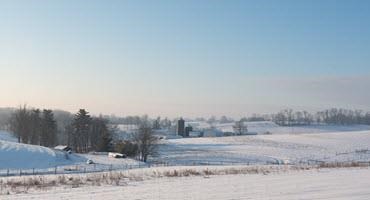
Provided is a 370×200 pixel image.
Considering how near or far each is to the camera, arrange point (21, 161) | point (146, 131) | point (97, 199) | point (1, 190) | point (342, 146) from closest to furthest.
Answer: point (97, 199), point (1, 190), point (21, 161), point (146, 131), point (342, 146)

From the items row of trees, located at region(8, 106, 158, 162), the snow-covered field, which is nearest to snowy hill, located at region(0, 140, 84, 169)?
the snow-covered field

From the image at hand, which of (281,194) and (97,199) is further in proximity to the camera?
(281,194)

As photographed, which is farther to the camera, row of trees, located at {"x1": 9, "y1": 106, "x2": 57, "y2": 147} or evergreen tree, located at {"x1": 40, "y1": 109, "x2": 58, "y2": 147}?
evergreen tree, located at {"x1": 40, "y1": 109, "x2": 58, "y2": 147}

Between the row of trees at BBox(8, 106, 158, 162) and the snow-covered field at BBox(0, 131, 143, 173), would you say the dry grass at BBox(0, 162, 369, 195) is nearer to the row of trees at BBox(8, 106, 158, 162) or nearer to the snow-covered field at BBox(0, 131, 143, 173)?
the snow-covered field at BBox(0, 131, 143, 173)

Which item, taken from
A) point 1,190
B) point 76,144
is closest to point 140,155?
point 76,144

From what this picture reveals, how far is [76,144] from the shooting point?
118 meters

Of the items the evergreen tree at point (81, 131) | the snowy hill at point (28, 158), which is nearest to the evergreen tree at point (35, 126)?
the evergreen tree at point (81, 131)

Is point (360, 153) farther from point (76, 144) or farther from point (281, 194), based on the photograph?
point (281, 194)

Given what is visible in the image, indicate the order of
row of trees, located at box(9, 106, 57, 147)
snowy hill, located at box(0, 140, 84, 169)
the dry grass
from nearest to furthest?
the dry grass
snowy hill, located at box(0, 140, 84, 169)
row of trees, located at box(9, 106, 57, 147)

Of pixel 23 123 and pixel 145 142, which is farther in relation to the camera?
pixel 23 123

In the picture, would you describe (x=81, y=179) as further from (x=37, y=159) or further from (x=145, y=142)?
(x=145, y=142)

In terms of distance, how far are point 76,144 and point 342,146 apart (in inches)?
2610

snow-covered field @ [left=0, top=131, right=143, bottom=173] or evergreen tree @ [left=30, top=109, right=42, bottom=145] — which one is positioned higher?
evergreen tree @ [left=30, top=109, right=42, bottom=145]

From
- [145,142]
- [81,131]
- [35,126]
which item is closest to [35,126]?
[35,126]
